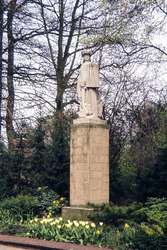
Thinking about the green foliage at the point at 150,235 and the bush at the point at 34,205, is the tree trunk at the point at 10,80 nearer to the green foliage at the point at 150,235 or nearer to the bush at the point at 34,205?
the bush at the point at 34,205

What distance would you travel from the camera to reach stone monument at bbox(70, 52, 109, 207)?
15.1 metres

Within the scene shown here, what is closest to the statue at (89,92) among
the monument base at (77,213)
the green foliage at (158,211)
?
the monument base at (77,213)

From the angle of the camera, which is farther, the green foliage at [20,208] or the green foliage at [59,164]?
the green foliage at [59,164]

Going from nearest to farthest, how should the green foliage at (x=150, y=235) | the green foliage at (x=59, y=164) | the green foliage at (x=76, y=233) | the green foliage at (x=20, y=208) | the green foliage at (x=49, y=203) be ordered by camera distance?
the green foliage at (x=150, y=235)
the green foliage at (x=76, y=233)
the green foliage at (x=20, y=208)
the green foliage at (x=49, y=203)
the green foliage at (x=59, y=164)

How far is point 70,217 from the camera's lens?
1516 cm

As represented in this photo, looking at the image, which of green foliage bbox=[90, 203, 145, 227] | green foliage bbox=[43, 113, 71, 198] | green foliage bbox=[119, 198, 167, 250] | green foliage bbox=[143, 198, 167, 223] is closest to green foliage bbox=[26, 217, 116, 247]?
green foliage bbox=[90, 203, 145, 227]

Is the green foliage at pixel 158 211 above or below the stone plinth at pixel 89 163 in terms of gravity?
below

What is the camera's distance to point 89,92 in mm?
15523

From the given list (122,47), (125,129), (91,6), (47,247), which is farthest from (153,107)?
(47,247)

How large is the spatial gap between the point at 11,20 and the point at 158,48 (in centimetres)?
800

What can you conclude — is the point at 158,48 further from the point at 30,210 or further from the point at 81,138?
the point at 30,210

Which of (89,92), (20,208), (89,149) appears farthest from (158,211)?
(20,208)

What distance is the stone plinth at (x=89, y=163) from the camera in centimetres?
1511

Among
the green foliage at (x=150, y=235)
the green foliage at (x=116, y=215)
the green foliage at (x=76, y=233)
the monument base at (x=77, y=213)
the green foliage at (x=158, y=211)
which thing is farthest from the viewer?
the monument base at (x=77, y=213)
